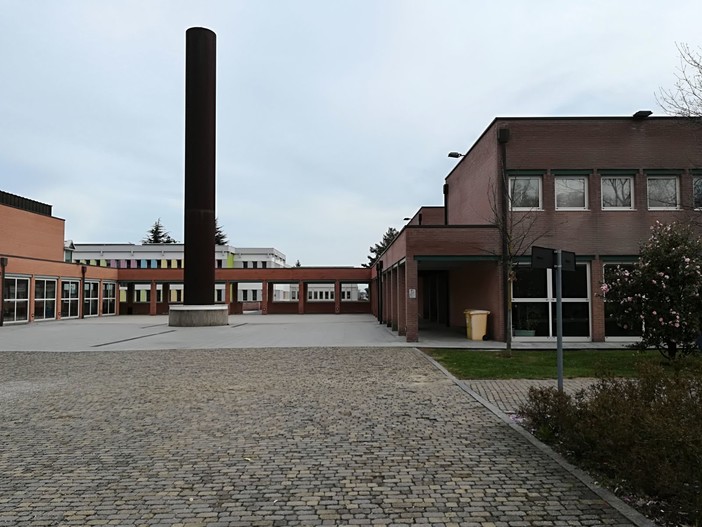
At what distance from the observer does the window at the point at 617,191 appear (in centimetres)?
2031

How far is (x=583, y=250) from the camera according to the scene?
20.0 metres

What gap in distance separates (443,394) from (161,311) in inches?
1806

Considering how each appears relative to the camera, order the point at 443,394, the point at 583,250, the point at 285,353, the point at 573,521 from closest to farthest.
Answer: the point at 573,521 → the point at 443,394 → the point at 285,353 → the point at 583,250

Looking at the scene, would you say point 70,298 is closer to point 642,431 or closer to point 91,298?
point 91,298

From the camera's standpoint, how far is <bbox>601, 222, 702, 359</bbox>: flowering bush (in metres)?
13.1

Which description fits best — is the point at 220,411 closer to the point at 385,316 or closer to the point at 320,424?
the point at 320,424

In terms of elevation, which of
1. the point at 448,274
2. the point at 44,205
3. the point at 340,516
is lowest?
the point at 340,516

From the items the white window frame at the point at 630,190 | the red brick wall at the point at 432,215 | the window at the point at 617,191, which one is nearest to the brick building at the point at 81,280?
the red brick wall at the point at 432,215

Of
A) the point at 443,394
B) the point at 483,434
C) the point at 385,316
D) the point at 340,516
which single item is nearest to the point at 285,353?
the point at 443,394

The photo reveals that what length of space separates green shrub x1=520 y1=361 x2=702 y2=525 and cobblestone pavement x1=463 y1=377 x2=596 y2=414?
194 cm

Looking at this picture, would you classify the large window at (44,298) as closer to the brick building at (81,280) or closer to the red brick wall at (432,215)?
the brick building at (81,280)

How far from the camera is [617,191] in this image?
66.8ft

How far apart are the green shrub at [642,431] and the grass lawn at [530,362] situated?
4068 millimetres

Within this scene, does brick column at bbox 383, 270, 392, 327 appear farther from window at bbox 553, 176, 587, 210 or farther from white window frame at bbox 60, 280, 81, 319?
white window frame at bbox 60, 280, 81, 319
